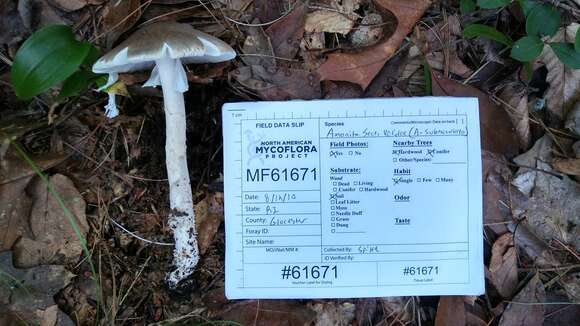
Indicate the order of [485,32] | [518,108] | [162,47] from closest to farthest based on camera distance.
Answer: [162,47]
[485,32]
[518,108]

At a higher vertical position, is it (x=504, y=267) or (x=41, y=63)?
(x=41, y=63)

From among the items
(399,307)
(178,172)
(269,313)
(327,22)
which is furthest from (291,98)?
(399,307)

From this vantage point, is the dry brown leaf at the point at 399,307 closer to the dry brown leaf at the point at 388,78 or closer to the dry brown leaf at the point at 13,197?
the dry brown leaf at the point at 388,78

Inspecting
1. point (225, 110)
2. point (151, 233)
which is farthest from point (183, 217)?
point (225, 110)

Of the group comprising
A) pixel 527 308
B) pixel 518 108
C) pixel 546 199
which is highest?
pixel 518 108

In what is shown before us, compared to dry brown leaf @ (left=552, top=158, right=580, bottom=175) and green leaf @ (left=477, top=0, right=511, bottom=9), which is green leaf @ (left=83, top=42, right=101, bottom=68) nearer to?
green leaf @ (left=477, top=0, right=511, bottom=9)

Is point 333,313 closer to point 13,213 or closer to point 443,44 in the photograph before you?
point 443,44

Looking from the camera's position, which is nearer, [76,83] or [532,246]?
[76,83]
